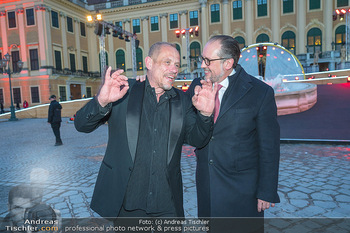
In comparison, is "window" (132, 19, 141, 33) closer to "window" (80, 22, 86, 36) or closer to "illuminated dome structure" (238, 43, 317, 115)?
"window" (80, 22, 86, 36)

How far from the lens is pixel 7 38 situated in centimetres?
3088

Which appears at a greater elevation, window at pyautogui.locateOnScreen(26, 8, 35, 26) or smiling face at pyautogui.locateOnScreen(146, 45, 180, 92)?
window at pyautogui.locateOnScreen(26, 8, 35, 26)

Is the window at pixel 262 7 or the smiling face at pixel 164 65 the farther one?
the window at pixel 262 7

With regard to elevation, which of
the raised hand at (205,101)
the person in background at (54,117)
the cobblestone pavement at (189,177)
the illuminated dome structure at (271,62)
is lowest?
the cobblestone pavement at (189,177)

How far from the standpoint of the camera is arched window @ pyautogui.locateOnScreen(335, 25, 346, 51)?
31066 millimetres

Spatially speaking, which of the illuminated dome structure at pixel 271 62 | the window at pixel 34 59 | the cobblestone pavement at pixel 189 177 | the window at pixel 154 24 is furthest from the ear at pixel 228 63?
the window at pixel 154 24

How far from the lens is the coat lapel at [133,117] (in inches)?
79.1

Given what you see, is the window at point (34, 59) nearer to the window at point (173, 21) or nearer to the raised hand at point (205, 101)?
the window at point (173, 21)

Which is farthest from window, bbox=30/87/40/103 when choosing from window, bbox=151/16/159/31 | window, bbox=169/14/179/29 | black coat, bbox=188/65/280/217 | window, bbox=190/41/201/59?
black coat, bbox=188/65/280/217

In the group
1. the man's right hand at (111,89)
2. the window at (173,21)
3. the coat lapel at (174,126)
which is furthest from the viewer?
the window at (173,21)

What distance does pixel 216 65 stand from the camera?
234cm

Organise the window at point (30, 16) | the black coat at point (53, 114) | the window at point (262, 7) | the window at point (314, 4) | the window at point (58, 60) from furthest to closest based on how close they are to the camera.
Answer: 1. the window at point (262, 7)
2. the window at point (58, 60)
3. the window at point (314, 4)
4. the window at point (30, 16)
5. the black coat at point (53, 114)

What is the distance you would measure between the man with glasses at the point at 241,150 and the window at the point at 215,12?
3469cm

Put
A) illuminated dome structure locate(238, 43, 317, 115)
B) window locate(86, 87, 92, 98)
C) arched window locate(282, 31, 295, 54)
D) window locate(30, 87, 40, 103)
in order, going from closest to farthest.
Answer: illuminated dome structure locate(238, 43, 317, 115), window locate(30, 87, 40, 103), arched window locate(282, 31, 295, 54), window locate(86, 87, 92, 98)
